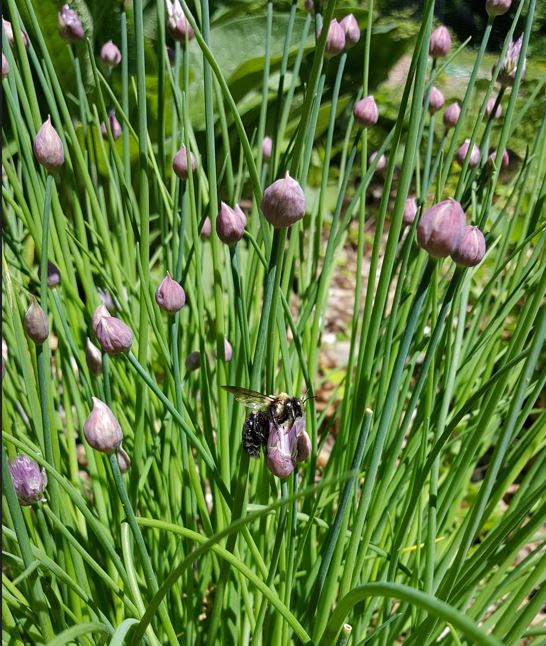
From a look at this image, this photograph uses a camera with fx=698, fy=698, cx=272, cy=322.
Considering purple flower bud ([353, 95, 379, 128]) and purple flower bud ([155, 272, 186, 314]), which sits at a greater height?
purple flower bud ([353, 95, 379, 128])

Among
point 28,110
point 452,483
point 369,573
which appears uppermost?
point 28,110

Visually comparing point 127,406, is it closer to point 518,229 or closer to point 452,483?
point 452,483

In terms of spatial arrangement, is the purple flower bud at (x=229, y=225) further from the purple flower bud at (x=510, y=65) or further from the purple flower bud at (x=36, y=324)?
the purple flower bud at (x=510, y=65)

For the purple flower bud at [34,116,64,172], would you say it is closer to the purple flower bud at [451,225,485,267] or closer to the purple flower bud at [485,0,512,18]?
the purple flower bud at [451,225,485,267]

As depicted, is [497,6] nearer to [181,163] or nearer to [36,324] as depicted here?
[181,163]

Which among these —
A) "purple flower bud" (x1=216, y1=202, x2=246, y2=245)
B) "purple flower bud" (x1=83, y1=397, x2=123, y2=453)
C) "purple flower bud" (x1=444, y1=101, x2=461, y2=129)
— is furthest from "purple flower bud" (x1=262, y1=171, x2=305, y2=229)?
"purple flower bud" (x1=444, y1=101, x2=461, y2=129)

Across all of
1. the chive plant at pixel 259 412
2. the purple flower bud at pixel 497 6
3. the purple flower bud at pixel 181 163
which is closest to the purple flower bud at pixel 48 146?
the chive plant at pixel 259 412

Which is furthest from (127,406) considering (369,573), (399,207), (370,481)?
(399,207)
